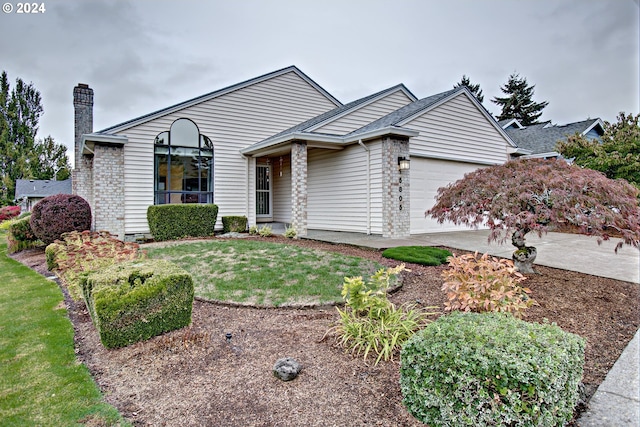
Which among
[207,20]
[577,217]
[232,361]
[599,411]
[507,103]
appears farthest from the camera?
[507,103]

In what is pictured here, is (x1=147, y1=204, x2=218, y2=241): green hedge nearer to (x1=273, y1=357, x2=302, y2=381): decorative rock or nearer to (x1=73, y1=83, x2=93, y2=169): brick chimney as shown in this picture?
(x1=73, y1=83, x2=93, y2=169): brick chimney

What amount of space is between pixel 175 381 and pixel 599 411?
315cm

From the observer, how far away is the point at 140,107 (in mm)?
22031

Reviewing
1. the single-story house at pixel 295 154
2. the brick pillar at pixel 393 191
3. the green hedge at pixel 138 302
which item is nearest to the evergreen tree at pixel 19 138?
the single-story house at pixel 295 154

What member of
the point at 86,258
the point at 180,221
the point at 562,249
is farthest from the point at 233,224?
the point at 562,249

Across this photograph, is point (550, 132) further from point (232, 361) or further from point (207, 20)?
point (232, 361)

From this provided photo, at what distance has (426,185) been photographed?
10.7m

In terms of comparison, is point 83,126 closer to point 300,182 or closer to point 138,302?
point 300,182

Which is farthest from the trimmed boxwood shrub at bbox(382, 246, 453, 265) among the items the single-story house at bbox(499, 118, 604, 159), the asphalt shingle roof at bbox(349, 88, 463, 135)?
the single-story house at bbox(499, 118, 604, 159)

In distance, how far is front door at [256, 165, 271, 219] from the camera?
47.0ft

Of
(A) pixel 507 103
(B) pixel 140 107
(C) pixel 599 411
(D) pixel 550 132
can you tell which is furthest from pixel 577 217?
(A) pixel 507 103

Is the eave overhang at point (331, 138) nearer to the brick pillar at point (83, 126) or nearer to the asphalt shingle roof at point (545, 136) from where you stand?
the brick pillar at point (83, 126)

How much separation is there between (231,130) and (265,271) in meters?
8.25

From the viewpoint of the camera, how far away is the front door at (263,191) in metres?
14.3
